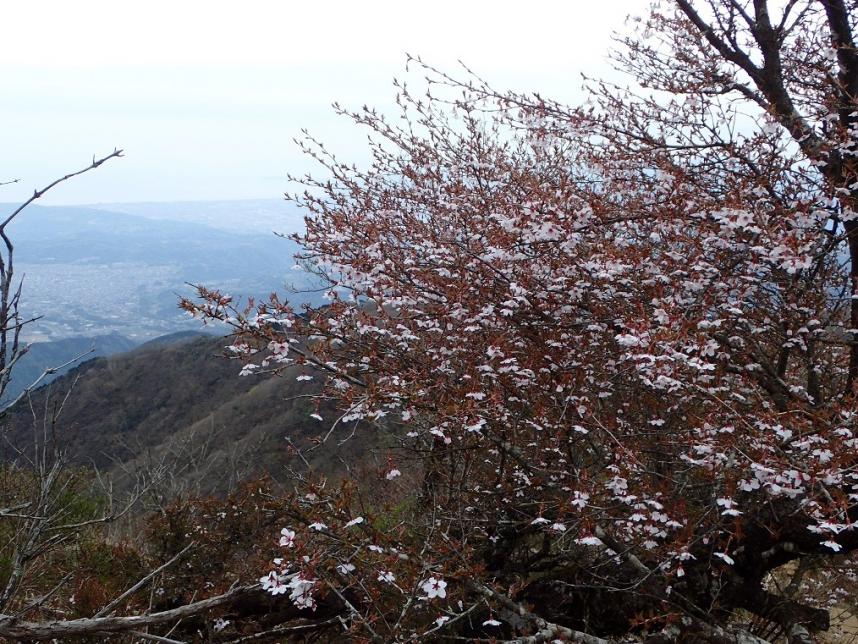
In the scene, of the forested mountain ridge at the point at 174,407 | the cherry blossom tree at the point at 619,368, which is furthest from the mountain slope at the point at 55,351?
the cherry blossom tree at the point at 619,368

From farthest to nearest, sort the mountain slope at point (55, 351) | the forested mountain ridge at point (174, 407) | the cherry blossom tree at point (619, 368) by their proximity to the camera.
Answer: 1. the mountain slope at point (55, 351)
2. the forested mountain ridge at point (174, 407)
3. the cherry blossom tree at point (619, 368)

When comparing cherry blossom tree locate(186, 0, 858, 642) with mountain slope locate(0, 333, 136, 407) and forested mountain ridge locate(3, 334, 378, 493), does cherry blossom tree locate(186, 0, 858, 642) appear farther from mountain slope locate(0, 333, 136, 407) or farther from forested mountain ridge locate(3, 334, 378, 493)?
mountain slope locate(0, 333, 136, 407)

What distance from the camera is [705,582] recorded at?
4.61 m

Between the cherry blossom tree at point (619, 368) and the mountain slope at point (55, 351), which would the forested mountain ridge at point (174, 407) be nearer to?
the cherry blossom tree at point (619, 368)

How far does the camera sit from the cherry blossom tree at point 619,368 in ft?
12.3

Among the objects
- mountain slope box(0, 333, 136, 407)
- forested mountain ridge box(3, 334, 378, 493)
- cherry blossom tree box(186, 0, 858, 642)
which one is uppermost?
cherry blossom tree box(186, 0, 858, 642)

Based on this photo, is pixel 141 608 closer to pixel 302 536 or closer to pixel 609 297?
pixel 302 536

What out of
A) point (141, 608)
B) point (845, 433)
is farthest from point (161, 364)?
point (845, 433)

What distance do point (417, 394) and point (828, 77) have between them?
13.1ft

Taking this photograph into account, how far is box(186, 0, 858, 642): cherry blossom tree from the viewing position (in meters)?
3.75

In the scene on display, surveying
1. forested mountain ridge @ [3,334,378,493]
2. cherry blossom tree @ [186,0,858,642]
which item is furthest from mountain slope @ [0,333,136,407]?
cherry blossom tree @ [186,0,858,642]

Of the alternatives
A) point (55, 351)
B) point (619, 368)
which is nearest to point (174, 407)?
point (619, 368)

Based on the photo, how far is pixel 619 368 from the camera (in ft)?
15.9

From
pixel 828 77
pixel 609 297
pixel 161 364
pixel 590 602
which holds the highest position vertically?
pixel 828 77
